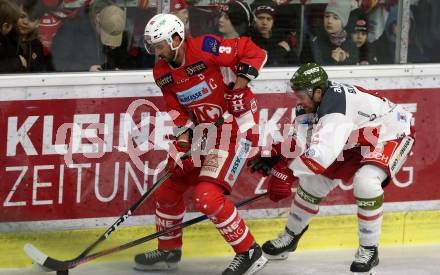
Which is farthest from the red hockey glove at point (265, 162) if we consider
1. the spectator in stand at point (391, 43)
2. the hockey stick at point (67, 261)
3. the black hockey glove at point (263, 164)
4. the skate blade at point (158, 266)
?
the spectator in stand at point (391, 43)

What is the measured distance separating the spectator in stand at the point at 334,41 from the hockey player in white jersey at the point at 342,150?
29.5 inches

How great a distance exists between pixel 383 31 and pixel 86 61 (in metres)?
1.83

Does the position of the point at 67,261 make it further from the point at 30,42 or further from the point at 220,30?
the point at 220,30

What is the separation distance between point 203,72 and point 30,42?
0.96 metres

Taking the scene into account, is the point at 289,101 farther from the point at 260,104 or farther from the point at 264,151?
the point at 264,151

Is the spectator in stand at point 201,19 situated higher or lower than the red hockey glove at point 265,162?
higher

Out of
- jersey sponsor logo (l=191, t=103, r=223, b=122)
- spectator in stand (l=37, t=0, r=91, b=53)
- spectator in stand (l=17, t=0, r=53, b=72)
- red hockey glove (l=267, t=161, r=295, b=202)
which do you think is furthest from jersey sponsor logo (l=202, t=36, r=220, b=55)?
spectator in stand (l=17, t=0, r=53, b=72)

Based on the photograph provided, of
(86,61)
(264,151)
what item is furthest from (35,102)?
(264,151)

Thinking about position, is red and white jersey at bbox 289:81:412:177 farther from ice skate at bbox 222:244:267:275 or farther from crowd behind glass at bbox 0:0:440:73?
crowd behind glass at bbox 0:0:440:73

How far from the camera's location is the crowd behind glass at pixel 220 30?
6.05 m

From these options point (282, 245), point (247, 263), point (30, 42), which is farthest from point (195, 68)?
point (282, 245)

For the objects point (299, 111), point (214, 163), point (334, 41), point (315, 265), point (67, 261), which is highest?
point (334, 41)

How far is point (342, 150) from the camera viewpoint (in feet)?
19.8

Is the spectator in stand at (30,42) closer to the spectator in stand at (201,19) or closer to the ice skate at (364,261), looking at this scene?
the spectator in stand at (201,19)
